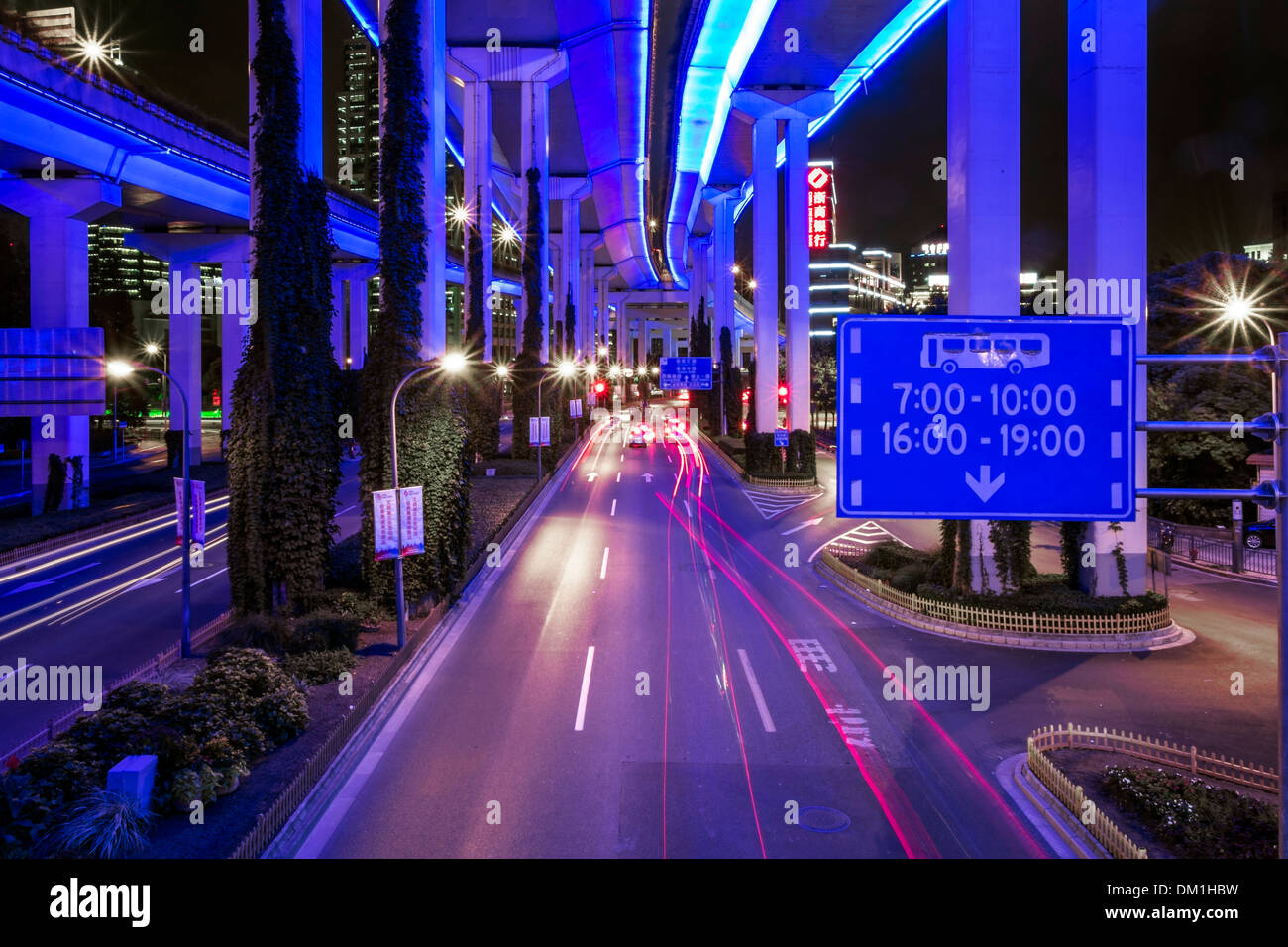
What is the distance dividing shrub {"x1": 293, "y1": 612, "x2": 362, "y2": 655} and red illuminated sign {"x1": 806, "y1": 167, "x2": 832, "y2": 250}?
4627cm

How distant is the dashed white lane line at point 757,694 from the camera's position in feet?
51.3

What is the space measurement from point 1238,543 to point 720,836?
81.2 feet

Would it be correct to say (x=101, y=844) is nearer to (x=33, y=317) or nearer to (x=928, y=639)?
(x=928, y=639)

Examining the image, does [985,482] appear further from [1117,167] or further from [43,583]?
[43,583]

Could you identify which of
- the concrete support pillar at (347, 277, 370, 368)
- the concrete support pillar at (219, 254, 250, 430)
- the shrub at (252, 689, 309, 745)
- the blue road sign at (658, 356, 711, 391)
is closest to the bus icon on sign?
the shrub at (252, 689, 309, 745)

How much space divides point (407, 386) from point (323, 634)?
7031 mm

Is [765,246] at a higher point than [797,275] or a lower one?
higher

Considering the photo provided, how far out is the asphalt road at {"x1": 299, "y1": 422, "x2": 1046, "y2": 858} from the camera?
11484 mm

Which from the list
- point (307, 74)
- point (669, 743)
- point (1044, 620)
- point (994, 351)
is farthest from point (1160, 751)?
point (307, 74)

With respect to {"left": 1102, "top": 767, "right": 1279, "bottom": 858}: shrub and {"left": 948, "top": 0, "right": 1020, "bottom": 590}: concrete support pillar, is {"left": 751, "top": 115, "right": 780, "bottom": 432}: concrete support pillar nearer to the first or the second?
{"left": 948, "top": 0, "right": 1020, "bottom": 590}: concrete support pillar

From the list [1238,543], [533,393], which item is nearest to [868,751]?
[1238,543]

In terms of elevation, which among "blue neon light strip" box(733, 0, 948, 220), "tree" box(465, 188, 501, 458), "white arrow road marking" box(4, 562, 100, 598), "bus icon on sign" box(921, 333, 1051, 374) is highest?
"blue neon light strip" box(733, 0, 948, 220)

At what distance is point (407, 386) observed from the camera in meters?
22.9

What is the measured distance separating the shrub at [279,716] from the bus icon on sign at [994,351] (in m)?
11.4
